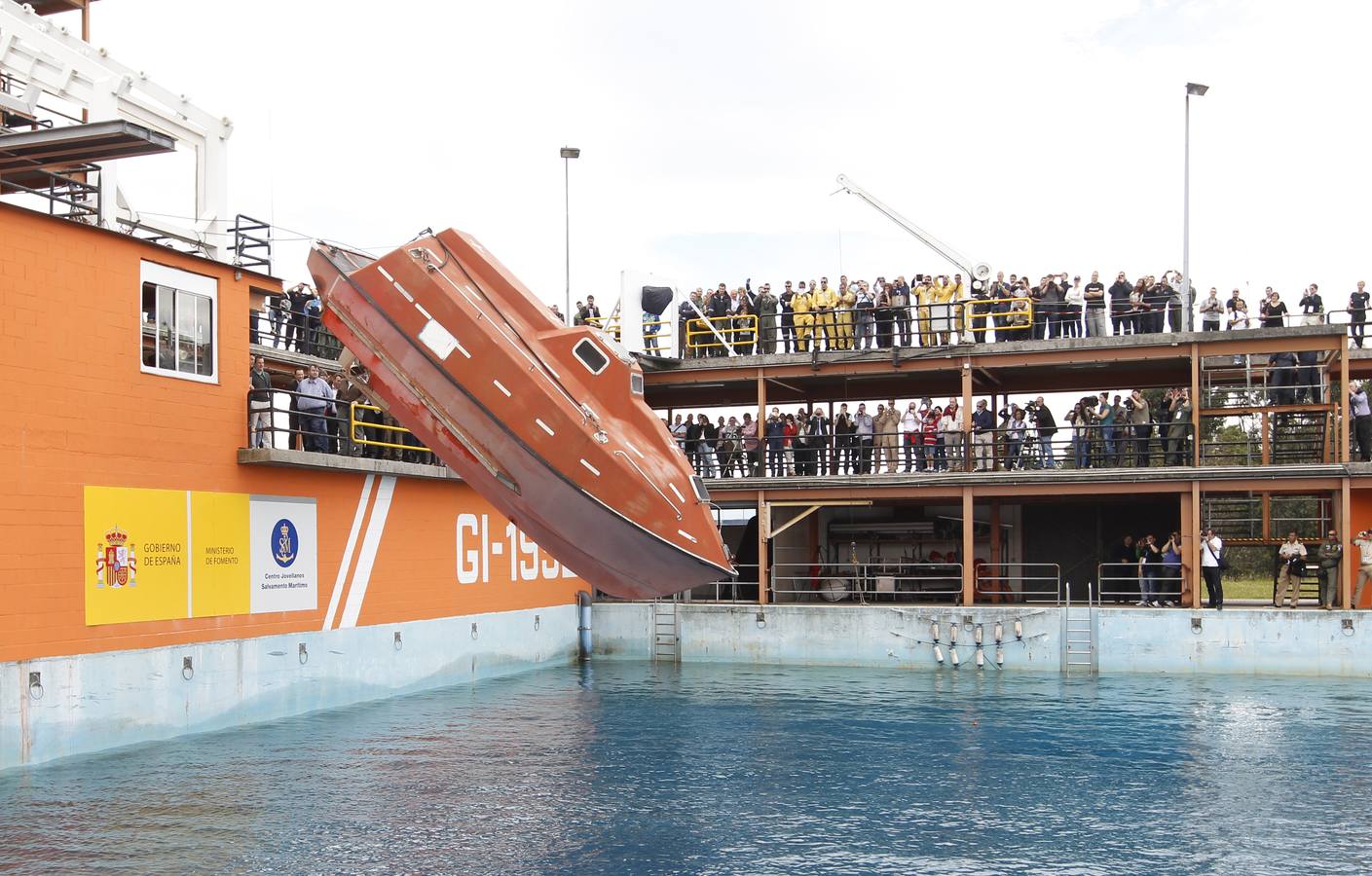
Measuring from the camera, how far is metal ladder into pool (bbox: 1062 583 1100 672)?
88.6ft

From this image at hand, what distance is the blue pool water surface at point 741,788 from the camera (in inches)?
511

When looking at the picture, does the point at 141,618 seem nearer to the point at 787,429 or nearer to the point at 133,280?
the point at 133,280

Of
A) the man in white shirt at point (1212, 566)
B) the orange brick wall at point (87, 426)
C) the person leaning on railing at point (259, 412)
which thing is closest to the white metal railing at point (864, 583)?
the man in white shirt at point (1212, 566)

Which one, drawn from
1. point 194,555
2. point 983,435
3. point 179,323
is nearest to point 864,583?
point 983,435

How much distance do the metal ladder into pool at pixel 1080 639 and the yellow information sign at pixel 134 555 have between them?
17.3 m

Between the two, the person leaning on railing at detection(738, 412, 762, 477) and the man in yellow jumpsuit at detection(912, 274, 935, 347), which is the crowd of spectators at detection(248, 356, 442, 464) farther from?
the man in yellow jumpsuit at detection(912, 274, 935, 347)

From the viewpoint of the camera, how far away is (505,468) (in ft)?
65.5

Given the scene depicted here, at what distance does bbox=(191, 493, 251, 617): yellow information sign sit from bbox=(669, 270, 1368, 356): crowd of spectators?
1392 centimetres

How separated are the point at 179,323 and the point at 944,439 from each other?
17270 mm

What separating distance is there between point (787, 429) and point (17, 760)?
19.1 metres

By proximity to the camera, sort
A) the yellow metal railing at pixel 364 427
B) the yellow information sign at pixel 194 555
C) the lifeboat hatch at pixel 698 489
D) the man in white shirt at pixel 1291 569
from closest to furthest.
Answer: the yellow information sign at pixel 194 555 < the lifeboat hatch at pixel 698 489 < the yellow metal railing at pixel 364 427 < the man in white shirt at pixel 1291 569

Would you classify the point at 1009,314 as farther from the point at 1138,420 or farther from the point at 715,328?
the point at 715,328

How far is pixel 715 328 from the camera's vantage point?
32.5m

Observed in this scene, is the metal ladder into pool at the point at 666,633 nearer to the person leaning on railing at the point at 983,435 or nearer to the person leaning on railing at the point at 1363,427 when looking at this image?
the person leaning on railing at the point at 983,435
